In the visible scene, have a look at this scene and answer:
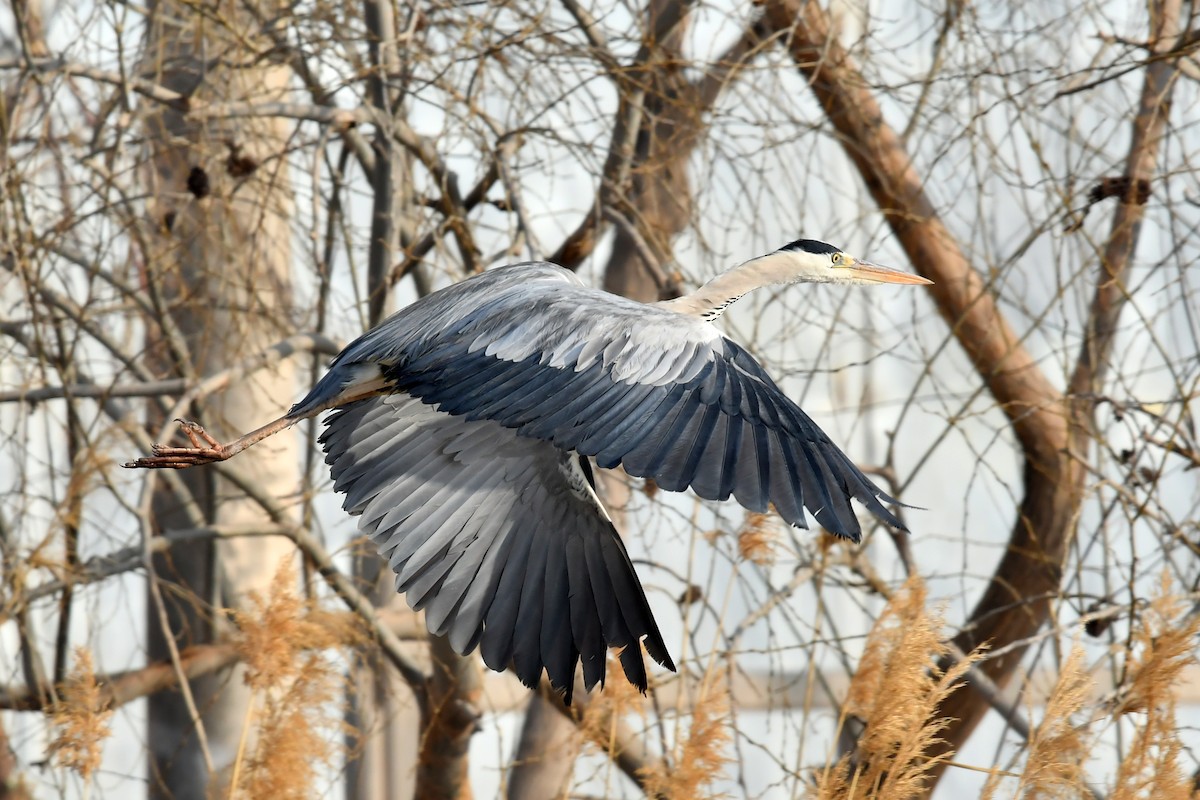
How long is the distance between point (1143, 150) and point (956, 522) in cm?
323

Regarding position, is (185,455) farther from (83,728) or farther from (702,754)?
(702,754)

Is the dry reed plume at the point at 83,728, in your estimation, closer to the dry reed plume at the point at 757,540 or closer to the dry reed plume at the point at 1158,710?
the dry reed plume at the point at 757,540

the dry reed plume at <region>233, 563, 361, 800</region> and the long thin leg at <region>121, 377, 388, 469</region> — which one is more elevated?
the long thin leg at <region>121, 377, 388, 469</region>

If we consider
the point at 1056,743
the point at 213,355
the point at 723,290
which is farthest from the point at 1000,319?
the point at 213,355

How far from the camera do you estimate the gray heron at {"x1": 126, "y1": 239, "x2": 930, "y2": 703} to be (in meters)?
2.21

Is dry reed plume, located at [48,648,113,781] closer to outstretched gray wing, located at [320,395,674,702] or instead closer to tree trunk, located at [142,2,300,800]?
outstretched gray wing, located at [320,395,674,702]

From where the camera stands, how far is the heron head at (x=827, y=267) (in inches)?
119

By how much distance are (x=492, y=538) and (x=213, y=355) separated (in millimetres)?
2088

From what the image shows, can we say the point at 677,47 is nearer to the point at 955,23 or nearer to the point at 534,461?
the point at 955,23

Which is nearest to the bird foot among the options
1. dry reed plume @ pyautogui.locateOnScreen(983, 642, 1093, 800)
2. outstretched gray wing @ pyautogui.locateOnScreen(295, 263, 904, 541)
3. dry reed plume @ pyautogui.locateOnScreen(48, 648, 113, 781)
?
outstretched gray wing @ pyautogui.locateOnScreen(295, 263, 904, 541)

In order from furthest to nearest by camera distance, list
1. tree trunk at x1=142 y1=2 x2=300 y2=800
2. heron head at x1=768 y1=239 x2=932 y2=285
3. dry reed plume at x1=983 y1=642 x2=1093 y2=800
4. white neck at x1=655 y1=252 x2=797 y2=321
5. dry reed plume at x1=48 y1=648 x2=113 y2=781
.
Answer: tree trunk at x1=142 y1=2 x2=300 y2=800 < heron head at x1=768 y1=239 x2=932 y2=285 < white neck at x1=655 y1=252 x2=797 y2=321 < dry reed plume at x1=48 y1=648 x2=113 y2=781 < dry reed plume at x1=983 y1=642 x2=1093 y2=800

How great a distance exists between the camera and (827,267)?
308cm

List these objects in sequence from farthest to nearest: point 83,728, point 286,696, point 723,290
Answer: point 723,290 < point 286,696 < point 83,728

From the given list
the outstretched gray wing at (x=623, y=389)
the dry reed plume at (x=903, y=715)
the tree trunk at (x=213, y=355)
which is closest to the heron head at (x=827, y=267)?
the outstretched gray wing at (x=623, y=389)
